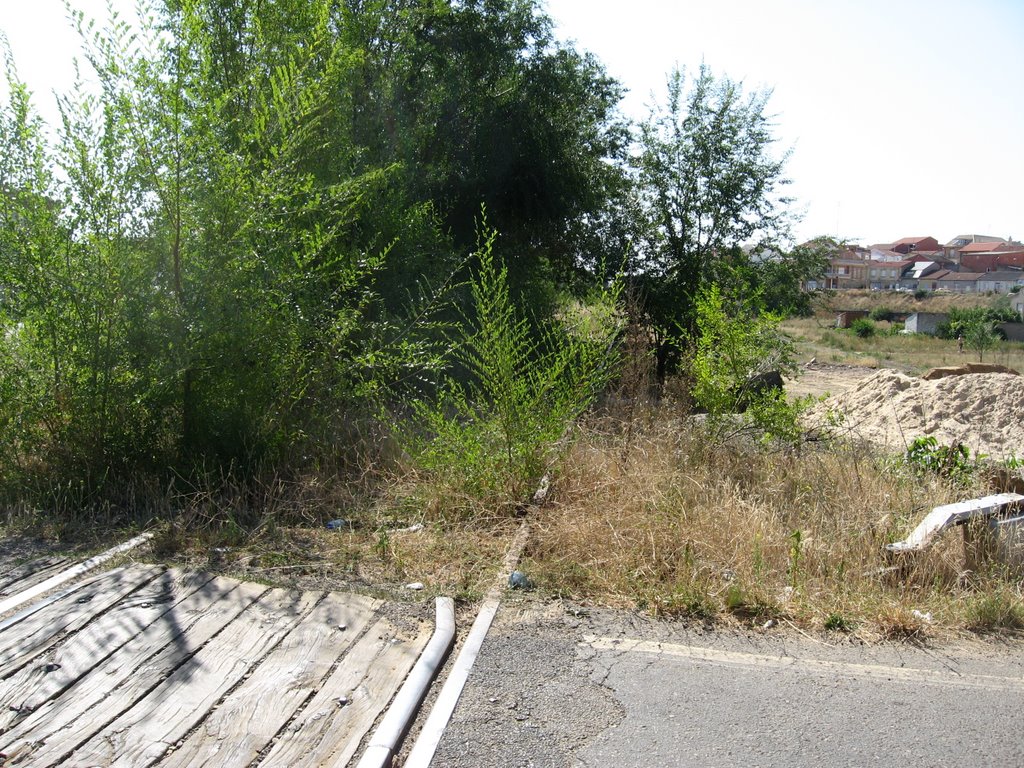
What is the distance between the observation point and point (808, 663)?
161 inches

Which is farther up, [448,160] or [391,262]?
[448,160]

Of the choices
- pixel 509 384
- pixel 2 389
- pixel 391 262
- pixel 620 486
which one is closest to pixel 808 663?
pixel 620 486

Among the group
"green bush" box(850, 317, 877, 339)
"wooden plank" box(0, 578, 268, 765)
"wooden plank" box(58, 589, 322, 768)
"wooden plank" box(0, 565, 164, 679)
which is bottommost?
"green bush" box(850, 317, 877, 339)

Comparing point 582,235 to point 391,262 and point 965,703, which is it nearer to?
point 391,262

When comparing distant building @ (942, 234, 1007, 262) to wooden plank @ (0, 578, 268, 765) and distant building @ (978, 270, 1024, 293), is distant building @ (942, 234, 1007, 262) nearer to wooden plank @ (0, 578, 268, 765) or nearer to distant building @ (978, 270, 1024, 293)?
distant building @ (978, 270, 1024, 293)

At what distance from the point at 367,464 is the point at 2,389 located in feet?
8.68

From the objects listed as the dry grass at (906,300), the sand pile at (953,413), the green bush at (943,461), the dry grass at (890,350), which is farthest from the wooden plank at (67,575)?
the dry grass at (906,300)

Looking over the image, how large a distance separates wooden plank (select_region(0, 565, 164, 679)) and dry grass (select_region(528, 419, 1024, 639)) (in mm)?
2263

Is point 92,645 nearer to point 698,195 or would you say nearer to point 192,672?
point 192,672

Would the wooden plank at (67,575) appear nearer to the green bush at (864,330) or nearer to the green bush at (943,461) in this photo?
the green bush at (943,461)

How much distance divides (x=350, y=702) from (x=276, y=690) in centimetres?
33

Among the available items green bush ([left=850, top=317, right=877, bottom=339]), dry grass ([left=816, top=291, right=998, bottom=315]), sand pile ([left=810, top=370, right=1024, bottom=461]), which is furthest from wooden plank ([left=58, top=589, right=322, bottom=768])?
dry grass ([left=816, top=291, right=998, bottom=315])

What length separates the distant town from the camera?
96.7 meters

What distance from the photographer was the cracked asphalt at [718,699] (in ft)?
10.7
